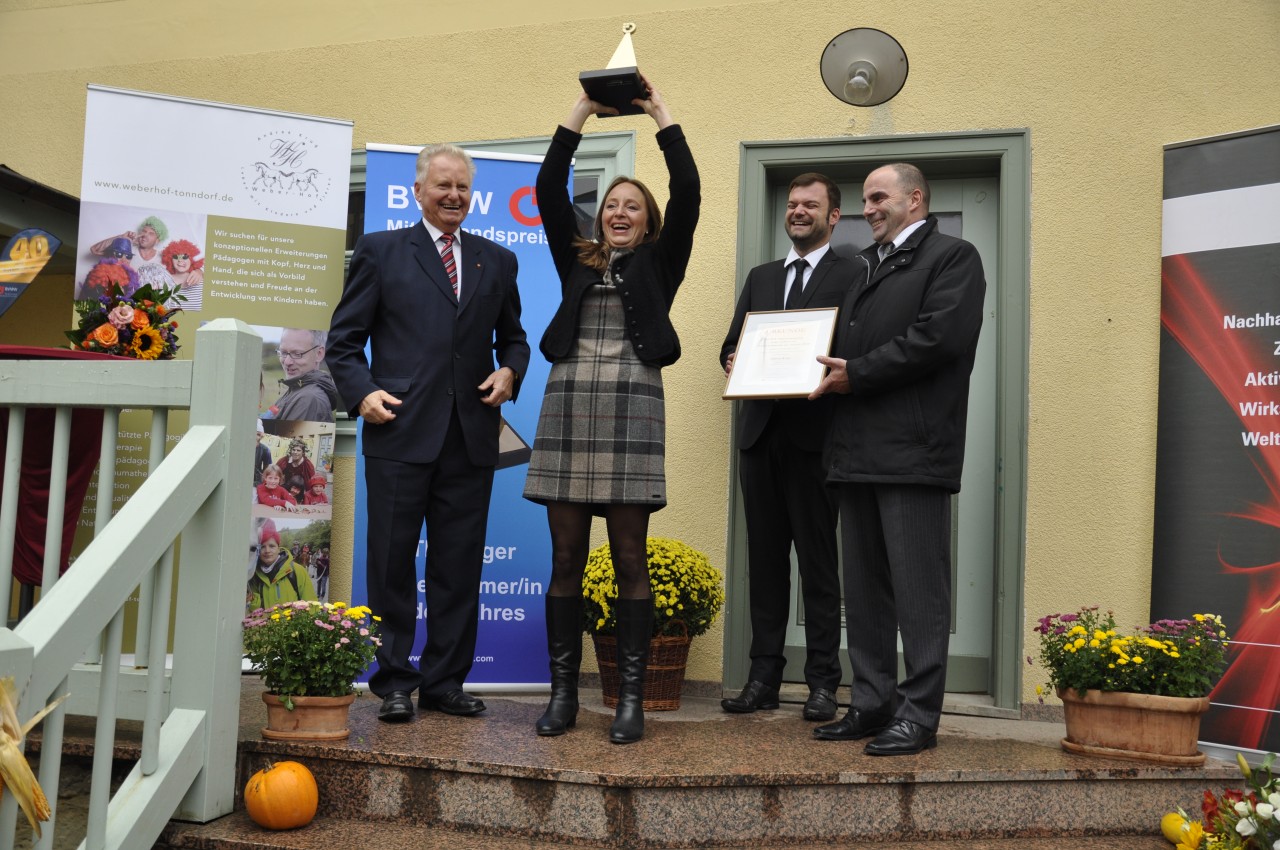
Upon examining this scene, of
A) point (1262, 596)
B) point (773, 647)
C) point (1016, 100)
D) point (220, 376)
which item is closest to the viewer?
point (220, 376)

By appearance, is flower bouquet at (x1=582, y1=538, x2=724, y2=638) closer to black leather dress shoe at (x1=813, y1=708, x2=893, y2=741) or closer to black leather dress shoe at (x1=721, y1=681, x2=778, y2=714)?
black leather dress shoe at (x1=721, y1=681, x2=778, y2=714)

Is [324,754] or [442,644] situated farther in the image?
[442,644]

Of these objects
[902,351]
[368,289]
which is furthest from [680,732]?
[368,289]

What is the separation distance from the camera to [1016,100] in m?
4.46

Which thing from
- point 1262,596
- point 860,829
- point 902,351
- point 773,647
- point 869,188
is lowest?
point 860,829

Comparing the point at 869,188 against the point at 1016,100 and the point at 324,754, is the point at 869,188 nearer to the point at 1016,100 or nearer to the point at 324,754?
the point at 1016,100

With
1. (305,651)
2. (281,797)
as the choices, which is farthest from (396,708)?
(281,797)

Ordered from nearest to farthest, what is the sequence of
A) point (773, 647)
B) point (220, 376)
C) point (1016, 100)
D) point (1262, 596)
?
point (220, 376), point (1262, 596), point (773, 647), point (1016, 100)

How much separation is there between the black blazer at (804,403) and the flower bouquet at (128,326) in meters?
2.08

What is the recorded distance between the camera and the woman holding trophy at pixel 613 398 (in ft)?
10.7

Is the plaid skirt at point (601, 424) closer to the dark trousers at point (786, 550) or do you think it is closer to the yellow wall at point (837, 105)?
the dark trousers at point (786, 550)

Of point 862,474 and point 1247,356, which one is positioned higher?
point 1247,356

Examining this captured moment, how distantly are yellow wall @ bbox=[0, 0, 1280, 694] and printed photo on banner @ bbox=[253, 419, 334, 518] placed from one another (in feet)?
4.37

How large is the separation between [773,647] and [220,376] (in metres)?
2.19
